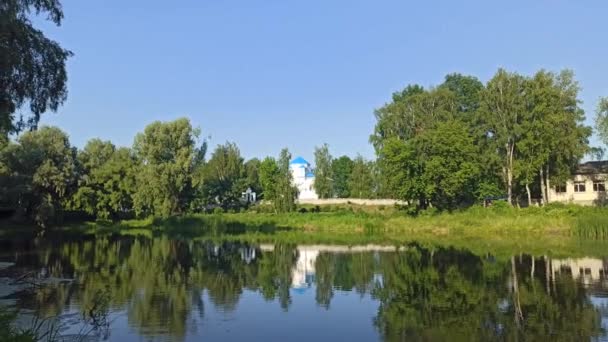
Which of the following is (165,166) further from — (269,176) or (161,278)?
(161,278)

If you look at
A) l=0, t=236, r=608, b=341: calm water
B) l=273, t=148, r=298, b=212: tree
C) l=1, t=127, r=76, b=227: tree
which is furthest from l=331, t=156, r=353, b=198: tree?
l=0, t=236, r=608, b=341: calm water

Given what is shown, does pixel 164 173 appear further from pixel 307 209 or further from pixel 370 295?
pixel 370 295

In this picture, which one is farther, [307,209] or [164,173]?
[307,209]

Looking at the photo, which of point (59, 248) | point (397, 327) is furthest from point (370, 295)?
point (59, 248)

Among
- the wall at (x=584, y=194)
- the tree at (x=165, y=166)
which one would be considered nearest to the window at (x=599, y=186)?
the wall at (x=584, y=194)

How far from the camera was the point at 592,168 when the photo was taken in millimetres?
65188

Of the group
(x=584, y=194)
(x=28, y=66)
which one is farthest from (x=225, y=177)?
(x=28, y=66)

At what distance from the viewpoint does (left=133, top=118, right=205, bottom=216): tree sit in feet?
214

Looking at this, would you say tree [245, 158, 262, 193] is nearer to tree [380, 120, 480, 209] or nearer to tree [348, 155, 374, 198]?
tree [348, 155, 374, 198]

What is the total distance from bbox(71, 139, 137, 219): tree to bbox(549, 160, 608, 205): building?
4908 cm

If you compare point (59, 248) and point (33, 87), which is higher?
point (33, 87)

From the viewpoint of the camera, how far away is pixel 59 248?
134 ft

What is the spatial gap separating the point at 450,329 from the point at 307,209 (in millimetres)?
56019

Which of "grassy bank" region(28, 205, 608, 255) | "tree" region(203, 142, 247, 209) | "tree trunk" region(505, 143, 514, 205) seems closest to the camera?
"grassy bank" region(28, 205, 608, 255)
